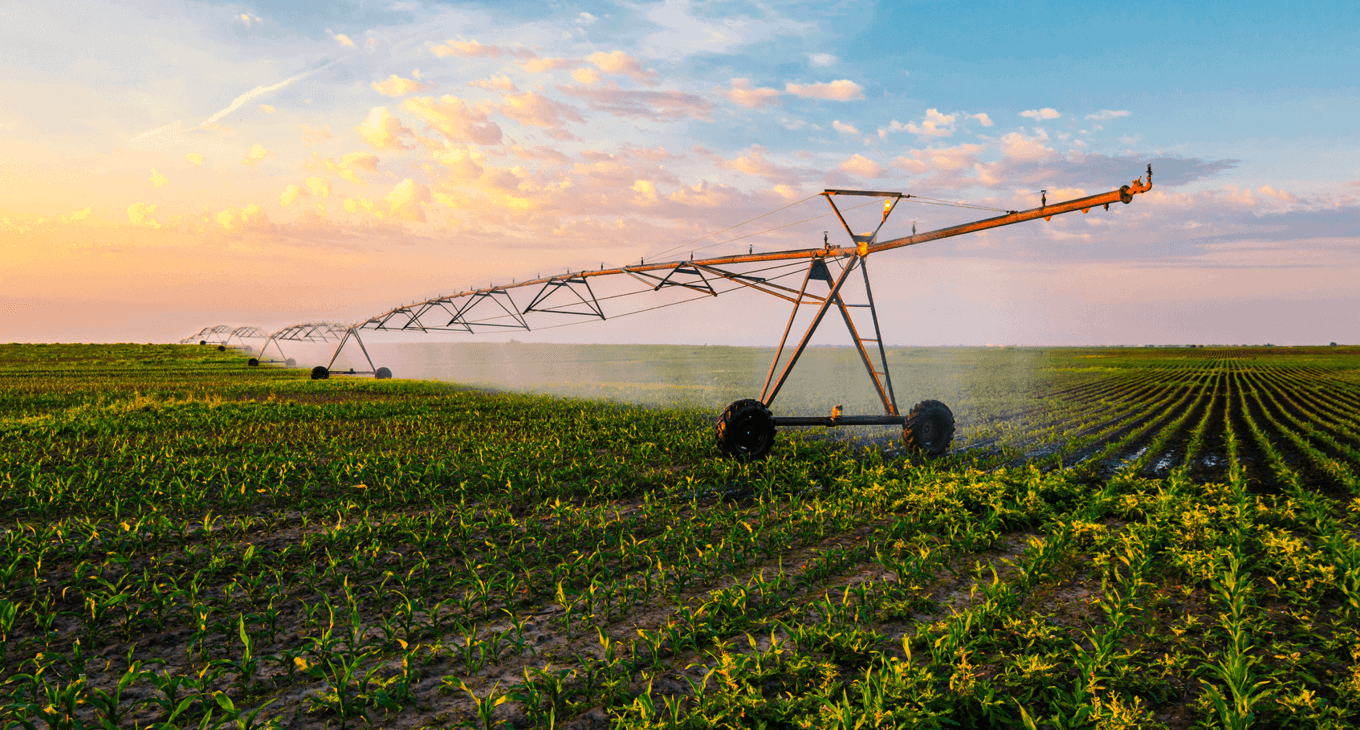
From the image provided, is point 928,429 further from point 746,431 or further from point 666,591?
point 666,591

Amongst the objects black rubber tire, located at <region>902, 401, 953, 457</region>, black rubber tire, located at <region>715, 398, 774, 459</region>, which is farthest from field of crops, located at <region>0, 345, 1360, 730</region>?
black rubber tire, located at <region>902, 401, 953, 457</region>

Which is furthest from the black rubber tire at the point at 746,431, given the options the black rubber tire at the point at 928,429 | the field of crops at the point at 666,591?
the black rubber tire at the point at 928,429

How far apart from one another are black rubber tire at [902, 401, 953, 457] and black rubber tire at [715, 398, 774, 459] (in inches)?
132

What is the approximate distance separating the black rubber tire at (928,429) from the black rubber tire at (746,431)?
11.0ft

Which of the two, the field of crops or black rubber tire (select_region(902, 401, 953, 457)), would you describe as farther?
black rubber tire (select_region(902, 401, 953, 457))

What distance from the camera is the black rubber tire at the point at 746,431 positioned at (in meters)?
12.7

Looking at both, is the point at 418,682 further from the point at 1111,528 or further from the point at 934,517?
the point at 1111,528

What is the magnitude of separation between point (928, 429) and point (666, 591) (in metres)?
9.56

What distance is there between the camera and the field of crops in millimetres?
4277

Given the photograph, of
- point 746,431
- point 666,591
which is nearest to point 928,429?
point 746,431

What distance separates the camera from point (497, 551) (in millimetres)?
7457

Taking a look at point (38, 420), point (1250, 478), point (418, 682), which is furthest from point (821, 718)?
point (38, 420)

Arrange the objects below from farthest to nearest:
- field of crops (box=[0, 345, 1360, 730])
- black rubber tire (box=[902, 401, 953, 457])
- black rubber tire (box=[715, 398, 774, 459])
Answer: black rubber tire (box=[902, 401, 953, 457])
black rubber tire (box=[715, 398, 774, 459])
field of crops (box=[0, 345, 1360, 730])

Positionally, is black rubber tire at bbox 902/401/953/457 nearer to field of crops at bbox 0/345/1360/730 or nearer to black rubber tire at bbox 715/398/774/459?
field of crops at bbox 0/345/1360/730
